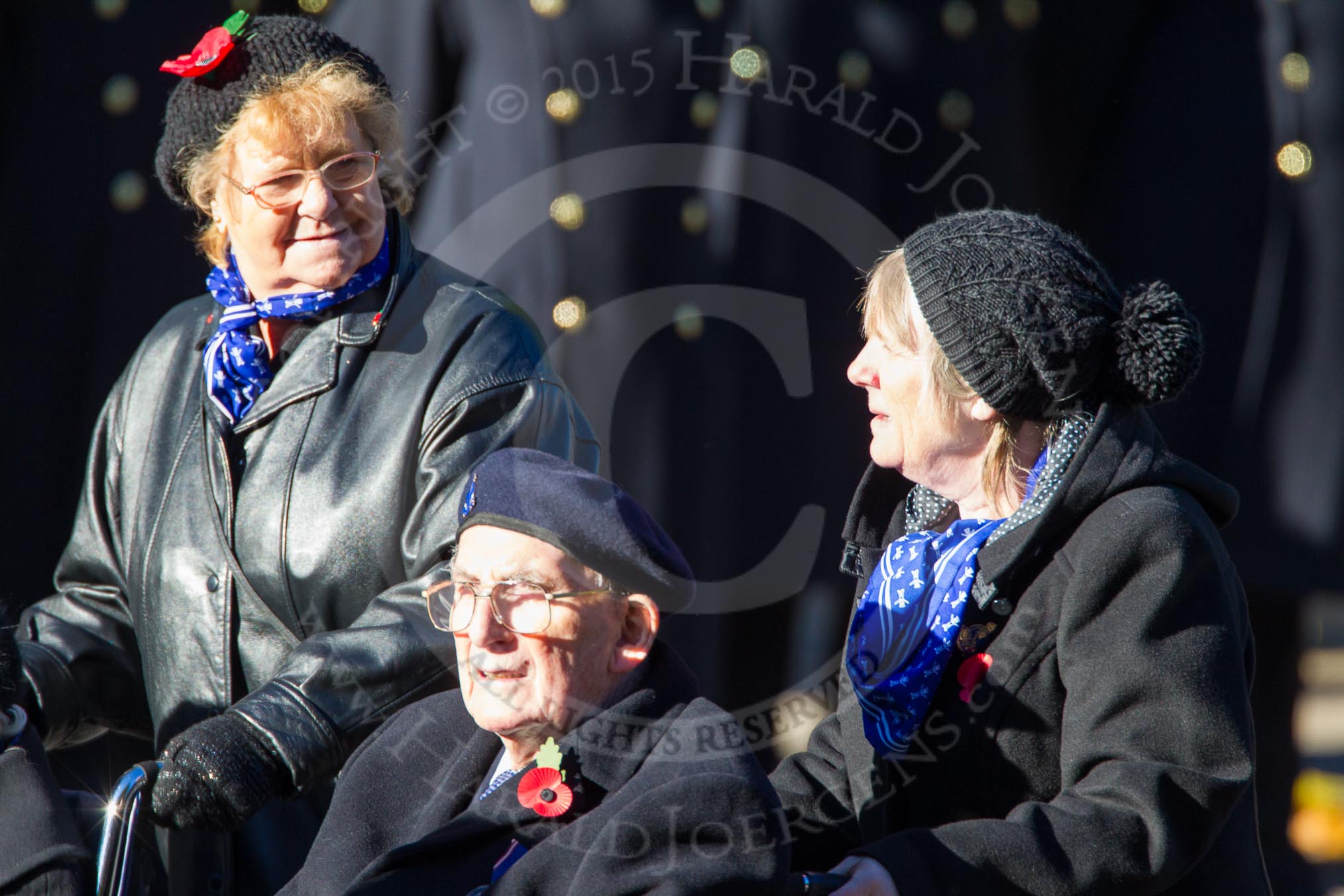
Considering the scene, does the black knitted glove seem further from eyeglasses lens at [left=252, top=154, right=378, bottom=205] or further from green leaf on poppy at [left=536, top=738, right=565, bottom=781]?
eyeglasses lens at [left=252, top=154, right=378, bottom=205]

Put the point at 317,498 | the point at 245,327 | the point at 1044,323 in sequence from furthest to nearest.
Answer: the point at 245,327
the point at 317,498
the point at 1044,323

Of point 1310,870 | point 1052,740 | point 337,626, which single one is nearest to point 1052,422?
point 1052,740

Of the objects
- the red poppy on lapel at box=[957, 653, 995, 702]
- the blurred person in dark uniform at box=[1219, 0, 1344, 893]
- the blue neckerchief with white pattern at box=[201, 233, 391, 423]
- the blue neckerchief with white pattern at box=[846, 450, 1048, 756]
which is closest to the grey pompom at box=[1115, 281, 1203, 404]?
the blue neckerchief with white pattern at box=[846, 450, 1048, 756]

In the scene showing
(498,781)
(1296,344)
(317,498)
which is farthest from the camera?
(1296,344)

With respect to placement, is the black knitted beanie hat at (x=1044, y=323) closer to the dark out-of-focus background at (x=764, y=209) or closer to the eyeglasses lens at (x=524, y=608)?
the eyeglasses lens at (x=524, y=608)

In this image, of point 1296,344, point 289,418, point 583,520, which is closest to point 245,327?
point 289,418

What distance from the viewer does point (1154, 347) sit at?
5.58 ft

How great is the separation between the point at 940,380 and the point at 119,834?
120 cm

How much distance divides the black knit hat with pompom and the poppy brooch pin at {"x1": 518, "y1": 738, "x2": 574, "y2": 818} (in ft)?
3.77

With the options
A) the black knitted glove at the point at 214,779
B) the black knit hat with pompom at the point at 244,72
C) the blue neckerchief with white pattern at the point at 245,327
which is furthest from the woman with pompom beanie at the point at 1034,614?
the black knit hat with pompom at the point at 244,72

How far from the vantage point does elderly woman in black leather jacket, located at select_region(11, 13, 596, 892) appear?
2.16 meters

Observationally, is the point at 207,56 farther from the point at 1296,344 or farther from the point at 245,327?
the point at 1296,344

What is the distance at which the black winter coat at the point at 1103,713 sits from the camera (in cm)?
158

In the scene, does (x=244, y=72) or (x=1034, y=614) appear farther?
(x=244, y=72)
